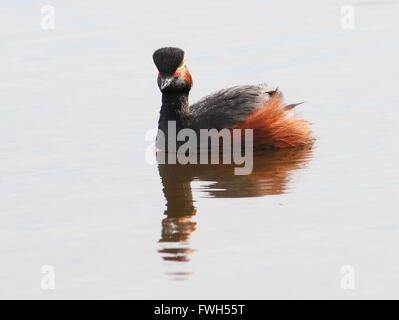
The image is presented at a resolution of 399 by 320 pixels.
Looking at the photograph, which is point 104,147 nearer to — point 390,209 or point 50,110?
point 50,110

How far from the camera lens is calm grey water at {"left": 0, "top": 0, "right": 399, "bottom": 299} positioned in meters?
7.87

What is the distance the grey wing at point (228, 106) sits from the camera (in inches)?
455

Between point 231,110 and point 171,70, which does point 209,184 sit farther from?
point 171,70

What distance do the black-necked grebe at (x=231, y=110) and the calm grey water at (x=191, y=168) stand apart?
33cm

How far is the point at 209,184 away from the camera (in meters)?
10.4

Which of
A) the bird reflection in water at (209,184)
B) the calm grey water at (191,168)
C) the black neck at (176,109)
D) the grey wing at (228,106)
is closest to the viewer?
the calm grey water at (191,168)

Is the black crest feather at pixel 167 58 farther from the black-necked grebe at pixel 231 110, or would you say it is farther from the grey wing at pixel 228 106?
the grey wing at pixel 228 106

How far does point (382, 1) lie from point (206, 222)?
985cm

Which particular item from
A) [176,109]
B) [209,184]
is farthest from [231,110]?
[209,184]

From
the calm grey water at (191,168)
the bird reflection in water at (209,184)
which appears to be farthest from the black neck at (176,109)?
the bird reflection in water at (209,184)

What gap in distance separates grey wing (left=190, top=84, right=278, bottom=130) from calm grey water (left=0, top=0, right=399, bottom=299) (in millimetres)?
648

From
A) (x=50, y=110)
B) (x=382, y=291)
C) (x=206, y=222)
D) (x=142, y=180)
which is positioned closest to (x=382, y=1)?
(x=50, y=110)

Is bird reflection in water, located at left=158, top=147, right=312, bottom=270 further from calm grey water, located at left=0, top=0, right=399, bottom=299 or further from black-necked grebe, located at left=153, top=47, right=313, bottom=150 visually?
black-necked grebe, located at left=153, top=47, right=313, bottom=150

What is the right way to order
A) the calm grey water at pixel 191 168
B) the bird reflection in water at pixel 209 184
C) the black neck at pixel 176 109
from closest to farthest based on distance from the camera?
1. the calm grey water at pixel 191 168
2. the bird reflection in water at pixel 209 184
3. the black neck at pixel 176 109
